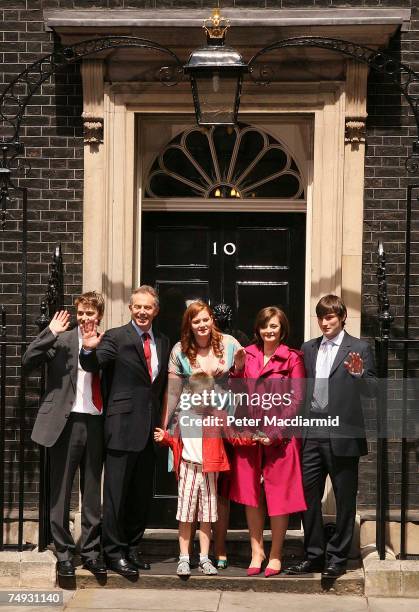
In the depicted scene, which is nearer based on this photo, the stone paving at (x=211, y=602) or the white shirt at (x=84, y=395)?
the stone paving at (x=211, y=602)

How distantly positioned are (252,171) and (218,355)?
6.73 feet

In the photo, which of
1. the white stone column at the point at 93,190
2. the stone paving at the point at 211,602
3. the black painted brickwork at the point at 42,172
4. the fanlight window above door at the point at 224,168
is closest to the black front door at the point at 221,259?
the fanlight window above door at the point at 224,168

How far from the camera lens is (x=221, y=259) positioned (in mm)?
10016

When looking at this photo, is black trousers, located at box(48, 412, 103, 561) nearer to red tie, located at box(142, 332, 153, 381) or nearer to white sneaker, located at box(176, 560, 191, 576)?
red tie, located at box(142, 332, 153, 381)

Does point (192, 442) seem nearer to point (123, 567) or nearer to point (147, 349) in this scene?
point (147, 349)

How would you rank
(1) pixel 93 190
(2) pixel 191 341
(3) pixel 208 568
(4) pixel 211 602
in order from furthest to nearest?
(1) pixel 93 190
(2) pixel 191 341
(3) pixel 208 568
(4) pixel 211 602

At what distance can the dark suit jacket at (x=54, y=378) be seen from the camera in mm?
8336

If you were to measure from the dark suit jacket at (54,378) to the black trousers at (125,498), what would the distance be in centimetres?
42

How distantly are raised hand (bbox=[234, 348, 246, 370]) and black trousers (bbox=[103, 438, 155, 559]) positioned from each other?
77 cm

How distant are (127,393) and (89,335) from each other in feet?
1.56

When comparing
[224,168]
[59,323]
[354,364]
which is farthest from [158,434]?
[224,168]

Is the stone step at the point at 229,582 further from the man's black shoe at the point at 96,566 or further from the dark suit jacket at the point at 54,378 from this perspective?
the dark suit jacket at the point at 54,378

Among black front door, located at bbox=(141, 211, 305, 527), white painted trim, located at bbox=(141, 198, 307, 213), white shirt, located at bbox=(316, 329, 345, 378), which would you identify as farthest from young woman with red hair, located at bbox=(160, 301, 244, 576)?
white painted trim, located at bbox=(141, 198, 307, 213)

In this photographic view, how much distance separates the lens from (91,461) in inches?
334
